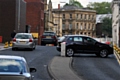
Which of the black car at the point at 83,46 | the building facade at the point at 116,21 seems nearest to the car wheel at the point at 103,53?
the black car at the point at 83,46

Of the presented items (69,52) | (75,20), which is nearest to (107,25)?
A: (75,20)

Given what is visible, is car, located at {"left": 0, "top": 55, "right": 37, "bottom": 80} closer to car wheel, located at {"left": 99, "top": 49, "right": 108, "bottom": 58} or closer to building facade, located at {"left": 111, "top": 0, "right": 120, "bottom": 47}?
car wheel, located at {"left": 99, "top": 49, "right": 108, "bottom": 58}

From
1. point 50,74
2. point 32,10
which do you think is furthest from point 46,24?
point 50,74

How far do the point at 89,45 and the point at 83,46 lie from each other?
0.45m

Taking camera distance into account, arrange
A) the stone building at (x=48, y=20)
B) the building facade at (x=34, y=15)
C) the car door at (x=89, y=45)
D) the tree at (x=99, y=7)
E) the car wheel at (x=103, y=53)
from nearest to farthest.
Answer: the car door at (x=89, y=45) < the car wheel at (x=103, y=53) < the building facade at (x=34, y=15) < the stone building at (x=48, y=20) < the tree at (x=99, y=7)

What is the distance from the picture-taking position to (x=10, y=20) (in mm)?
56031

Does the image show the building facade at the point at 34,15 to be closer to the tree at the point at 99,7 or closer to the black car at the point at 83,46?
the black car at the point at 83,46

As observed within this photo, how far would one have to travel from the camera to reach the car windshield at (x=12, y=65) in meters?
9.45

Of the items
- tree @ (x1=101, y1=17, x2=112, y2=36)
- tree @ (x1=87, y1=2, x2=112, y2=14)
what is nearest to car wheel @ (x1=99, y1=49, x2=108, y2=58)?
tree @ (x1=101, y1=17, x2=112, y2=36)

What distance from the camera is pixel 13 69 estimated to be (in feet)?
31.1

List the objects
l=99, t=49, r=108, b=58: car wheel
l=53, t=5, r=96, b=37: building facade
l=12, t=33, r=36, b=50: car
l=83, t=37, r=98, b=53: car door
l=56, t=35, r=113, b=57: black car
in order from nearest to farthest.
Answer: l=56, t=35, r=113, b=57: black car, l=83, t=37, r=98, b=53: car door, l=99, t=49, r=108, b=58: car wheel, l=12, t=33, r=36, b=50: car, l=53, t=5, r=96, b=37: building facade

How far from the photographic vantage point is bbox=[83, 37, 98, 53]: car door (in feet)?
95.9

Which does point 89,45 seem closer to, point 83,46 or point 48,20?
point 83,46

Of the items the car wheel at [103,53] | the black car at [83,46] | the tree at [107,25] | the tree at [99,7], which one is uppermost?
the tree at [99,7]
